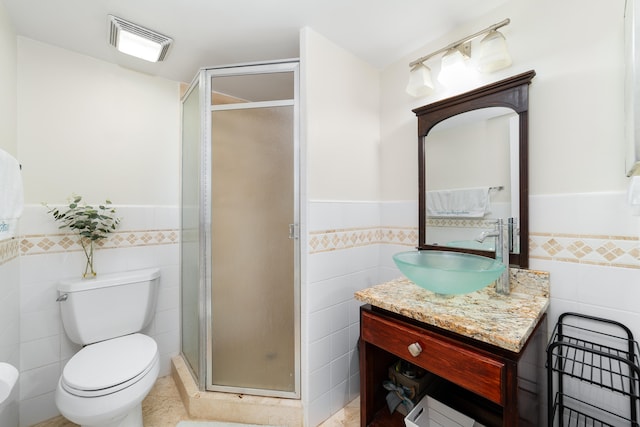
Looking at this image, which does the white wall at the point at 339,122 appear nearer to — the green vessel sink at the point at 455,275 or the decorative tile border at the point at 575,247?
the decorative tile border at the point at 575,247

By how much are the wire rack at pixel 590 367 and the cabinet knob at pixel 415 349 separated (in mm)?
429

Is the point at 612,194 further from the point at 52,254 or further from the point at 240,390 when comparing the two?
the point at 52,254

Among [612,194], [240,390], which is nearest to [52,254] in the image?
[240,390]

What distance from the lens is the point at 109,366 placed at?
1204 mm

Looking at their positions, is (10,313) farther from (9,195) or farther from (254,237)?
(254,237)

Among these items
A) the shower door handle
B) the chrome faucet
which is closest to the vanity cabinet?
the chrome faucet

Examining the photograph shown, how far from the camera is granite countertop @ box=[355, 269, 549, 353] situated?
2.67ft

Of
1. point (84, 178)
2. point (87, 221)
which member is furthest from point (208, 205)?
point (84, 178)

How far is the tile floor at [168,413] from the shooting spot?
1.41 meters

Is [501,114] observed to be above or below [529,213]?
above

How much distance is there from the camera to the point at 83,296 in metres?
1.40

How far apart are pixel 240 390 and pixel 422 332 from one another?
1.14m

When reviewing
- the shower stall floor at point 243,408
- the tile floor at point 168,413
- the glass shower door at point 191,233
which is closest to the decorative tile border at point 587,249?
the tile floor at point 168,413

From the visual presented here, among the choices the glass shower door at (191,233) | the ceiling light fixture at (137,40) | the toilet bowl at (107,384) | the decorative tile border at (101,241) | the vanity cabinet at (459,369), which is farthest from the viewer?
the glass shower door at (191,233)
